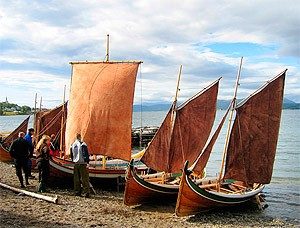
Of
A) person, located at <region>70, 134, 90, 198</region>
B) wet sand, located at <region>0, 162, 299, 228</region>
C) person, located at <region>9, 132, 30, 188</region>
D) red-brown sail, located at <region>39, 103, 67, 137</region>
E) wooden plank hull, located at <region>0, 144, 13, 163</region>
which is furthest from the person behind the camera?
red-brown sail, located at <region>39, 103, 67, 137</region>

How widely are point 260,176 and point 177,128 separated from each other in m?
4.17

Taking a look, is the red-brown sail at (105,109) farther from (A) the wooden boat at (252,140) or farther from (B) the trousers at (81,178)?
(A) the wooden boat at (252,140)

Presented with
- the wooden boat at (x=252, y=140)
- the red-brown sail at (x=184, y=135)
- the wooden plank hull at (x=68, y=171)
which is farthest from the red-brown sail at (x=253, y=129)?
the wooden plank hull at (x=68, y=171)

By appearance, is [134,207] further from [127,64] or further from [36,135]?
[36,135]

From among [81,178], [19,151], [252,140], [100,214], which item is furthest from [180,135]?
[19,151]

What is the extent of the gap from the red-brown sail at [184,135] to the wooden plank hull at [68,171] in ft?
7.70

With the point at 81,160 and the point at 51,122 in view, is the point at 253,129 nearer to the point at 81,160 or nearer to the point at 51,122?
the point at 81,160

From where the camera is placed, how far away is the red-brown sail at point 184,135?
19125 mm

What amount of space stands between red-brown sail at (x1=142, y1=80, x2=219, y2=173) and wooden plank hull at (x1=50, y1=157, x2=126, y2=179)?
235 centimetres

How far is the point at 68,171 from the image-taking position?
20.1 metres

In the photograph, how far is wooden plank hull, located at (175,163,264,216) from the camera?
15.6 m

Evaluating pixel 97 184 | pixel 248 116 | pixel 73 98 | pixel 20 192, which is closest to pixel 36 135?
pixel 73 98

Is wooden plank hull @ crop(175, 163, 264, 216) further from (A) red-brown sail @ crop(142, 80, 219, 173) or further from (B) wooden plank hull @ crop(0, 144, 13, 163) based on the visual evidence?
(B) wooden plank hull @ crop(0, 144, 13, 163)

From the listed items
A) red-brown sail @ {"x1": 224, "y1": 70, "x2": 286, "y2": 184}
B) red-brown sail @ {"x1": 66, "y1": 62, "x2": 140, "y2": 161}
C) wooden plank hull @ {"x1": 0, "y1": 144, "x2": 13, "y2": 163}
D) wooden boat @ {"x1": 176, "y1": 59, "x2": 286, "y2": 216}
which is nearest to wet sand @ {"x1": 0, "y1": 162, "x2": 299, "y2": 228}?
wooden boat @ {"x1": 176, "y1": 59, "x2": 286, "y2": 216}
